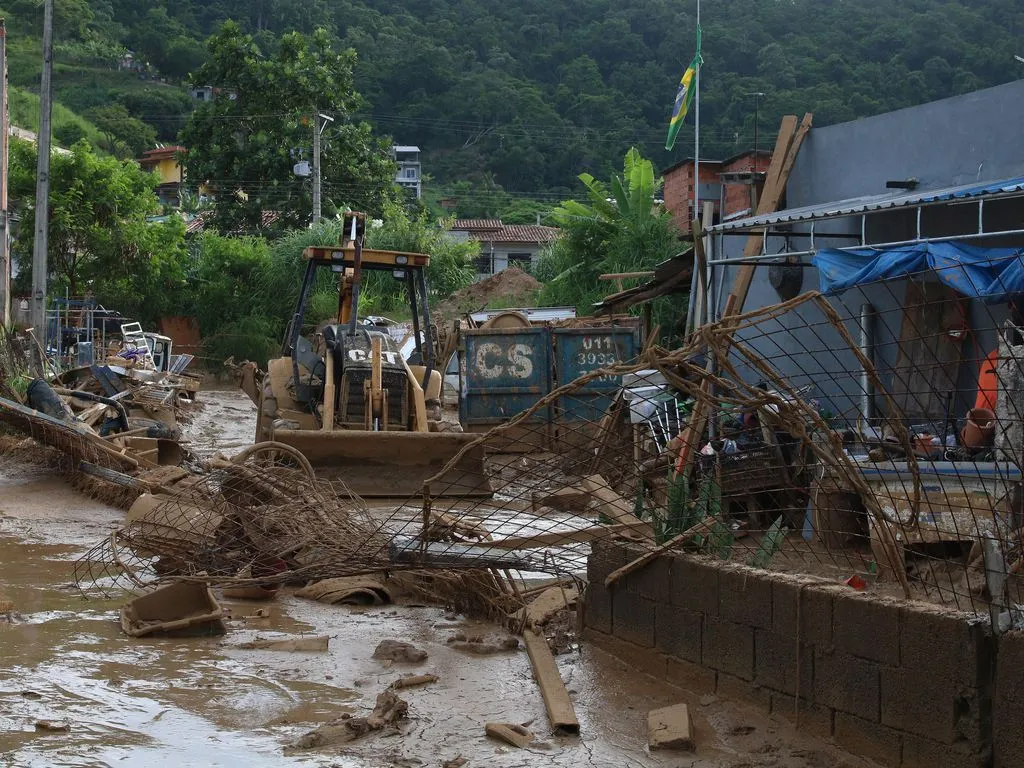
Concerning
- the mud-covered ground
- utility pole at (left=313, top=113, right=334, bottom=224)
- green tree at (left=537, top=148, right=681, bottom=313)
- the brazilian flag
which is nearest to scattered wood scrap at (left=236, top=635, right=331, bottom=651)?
the mud-covered ground

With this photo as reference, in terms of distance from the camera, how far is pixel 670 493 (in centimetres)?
675

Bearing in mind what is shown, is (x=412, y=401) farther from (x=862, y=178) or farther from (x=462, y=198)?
(x=462, y=198)

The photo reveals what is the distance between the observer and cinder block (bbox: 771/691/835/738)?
5.19 m

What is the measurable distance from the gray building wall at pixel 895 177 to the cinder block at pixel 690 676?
5593 mm

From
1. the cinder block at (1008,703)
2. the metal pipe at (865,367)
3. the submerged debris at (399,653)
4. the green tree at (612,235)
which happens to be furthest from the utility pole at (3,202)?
the cinder block at (1008,703)

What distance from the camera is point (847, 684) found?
5.08m

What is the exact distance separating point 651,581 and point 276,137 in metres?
37.2

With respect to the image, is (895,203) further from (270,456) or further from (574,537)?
(270,456)

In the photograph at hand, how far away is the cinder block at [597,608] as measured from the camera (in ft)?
22.7

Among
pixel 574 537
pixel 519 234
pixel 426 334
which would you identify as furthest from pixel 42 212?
pixel 519 234

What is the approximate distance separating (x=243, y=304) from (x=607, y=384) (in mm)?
21130

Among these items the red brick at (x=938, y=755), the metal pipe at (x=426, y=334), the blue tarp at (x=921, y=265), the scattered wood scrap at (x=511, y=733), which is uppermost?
the blue tarp at (x=921, y=265)

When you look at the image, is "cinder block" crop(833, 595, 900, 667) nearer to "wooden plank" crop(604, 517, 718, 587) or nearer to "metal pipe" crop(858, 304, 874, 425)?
"metal pipe" crop(858, 304, 874, 425)

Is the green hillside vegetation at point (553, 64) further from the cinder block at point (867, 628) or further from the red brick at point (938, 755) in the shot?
the red brick at point (938, 755)
